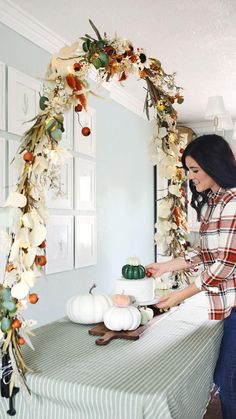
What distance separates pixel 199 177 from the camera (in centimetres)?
169

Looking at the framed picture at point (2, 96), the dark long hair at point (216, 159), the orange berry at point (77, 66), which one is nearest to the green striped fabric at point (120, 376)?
the dark long hair at point (216, 159)

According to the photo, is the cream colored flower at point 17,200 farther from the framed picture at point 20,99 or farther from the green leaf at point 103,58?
the framed picture at point 20,99

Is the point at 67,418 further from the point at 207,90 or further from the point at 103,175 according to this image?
the point at 207,90

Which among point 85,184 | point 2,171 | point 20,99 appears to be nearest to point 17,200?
point 2,171

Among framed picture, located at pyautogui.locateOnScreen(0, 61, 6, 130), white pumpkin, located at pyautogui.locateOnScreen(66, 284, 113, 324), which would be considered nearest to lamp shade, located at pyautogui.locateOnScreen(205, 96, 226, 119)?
framed picture, located at pyautogui.locateOnScreen(0, 61, 6, 130)

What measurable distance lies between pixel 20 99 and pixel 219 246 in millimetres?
1777

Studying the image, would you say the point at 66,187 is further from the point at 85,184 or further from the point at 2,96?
the point at 2,96

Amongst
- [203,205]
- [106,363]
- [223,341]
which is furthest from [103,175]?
[106,363]

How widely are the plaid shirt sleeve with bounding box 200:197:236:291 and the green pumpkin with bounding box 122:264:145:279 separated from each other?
286 millimetres

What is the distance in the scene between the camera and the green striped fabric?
1.09 meters

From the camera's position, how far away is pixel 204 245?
5.48 ft

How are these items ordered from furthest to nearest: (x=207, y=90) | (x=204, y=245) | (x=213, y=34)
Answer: (x=207, y=90), (x=213, y=34), (x=204, y=245)

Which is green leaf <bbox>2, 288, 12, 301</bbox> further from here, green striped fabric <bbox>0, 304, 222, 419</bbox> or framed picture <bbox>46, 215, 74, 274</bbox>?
framed picture <bbox>46, 215, 74, 274</bbox>

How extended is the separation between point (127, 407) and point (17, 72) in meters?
2.22
